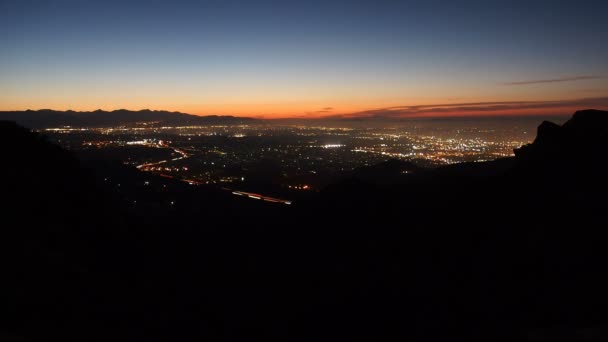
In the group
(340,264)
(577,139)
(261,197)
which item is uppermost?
(577,139)

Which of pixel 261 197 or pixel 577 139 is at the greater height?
pixel 577 139

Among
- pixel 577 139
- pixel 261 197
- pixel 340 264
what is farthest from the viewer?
pixel 261 197

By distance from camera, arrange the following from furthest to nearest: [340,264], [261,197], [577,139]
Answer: [261,197]
[340,264]
[577,139]

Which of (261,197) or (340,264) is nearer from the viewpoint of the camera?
(340,264)

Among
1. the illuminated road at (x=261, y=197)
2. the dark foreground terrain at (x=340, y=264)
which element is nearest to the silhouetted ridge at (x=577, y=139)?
the dark foreground terrain at (x=340, y=264)

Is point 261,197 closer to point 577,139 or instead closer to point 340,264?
point 340,264

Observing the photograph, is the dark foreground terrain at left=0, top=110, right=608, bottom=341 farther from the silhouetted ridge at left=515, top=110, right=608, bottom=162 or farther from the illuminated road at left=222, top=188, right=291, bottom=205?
the illuminated road at left=222, top=188, right=291, bottom=205

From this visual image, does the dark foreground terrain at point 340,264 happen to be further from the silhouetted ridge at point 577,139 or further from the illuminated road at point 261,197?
the illuminated road at point 261,197

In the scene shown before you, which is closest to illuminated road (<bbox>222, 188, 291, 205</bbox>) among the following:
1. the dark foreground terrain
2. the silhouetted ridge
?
the dark foreground terrain

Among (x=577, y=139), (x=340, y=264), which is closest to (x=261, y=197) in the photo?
(x=340, y=264)
